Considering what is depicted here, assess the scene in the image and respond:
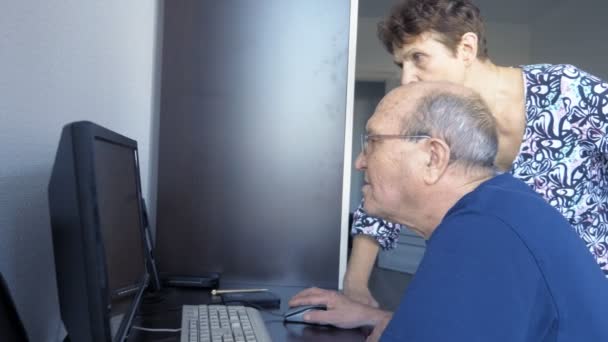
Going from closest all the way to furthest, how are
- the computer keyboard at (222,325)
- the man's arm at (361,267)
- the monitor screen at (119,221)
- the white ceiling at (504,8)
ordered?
the monitor screen at (119,221) → the computer keyboard at (222,325) → the man's arm at (361,267) → the white ceiling at (504,8)

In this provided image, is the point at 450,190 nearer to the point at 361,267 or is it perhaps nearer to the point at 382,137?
the point at 382,137

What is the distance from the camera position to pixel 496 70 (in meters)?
1.37

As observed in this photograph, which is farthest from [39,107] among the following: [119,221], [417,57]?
[417,57]

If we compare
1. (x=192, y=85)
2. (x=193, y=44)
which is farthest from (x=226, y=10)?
(x=192, y=85)

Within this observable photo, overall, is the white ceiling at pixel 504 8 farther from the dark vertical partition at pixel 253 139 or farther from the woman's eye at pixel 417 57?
the woman's eye at pixel 417 57

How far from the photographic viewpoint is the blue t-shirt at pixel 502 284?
0.62 metres

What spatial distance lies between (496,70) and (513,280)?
879 millimetres

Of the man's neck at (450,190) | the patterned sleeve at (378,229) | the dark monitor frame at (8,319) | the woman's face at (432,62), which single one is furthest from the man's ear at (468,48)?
the dark monitor frame at (8,319)

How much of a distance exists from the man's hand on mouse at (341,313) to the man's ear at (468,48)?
0.65m

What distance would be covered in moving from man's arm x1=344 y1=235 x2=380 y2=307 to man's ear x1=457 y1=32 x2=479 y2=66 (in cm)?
55

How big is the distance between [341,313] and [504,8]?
16.1 ft

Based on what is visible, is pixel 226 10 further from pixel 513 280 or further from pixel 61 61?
pixel 513 280

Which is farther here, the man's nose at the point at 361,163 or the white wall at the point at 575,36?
the white wall at the point at 575,36

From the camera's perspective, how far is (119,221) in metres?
0.86
